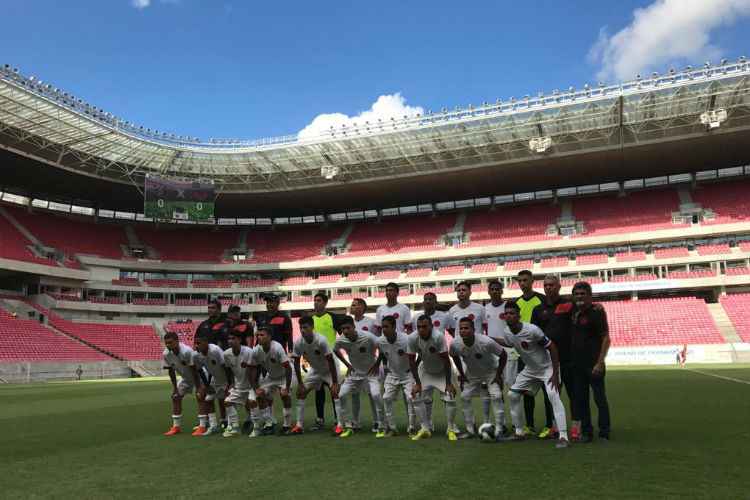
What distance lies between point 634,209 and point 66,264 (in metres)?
45.9

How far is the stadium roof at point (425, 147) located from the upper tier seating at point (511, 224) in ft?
6.78

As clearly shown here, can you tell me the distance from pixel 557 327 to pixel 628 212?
43.0m

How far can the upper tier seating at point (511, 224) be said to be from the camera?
48.0 m

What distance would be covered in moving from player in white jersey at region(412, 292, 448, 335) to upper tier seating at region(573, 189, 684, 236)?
39.8 metres

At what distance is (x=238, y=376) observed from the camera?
9508 millimetres

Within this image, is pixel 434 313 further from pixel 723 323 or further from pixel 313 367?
pixel 723 323

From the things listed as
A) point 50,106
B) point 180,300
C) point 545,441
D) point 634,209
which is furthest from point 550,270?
point 545,441

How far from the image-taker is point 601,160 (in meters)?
43.3

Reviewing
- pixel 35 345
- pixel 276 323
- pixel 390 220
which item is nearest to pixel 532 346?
pixel 276 323

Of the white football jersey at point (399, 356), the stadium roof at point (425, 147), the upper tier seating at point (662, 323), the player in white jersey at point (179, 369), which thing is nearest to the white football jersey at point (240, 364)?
the player in white jersey at point (179, 369)

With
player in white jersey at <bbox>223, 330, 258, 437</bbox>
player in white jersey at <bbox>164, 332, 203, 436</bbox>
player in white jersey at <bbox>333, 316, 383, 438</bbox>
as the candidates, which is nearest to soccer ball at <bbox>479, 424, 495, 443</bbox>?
player in white jersey at <bbox>333, 316, 383, 438</bbox>

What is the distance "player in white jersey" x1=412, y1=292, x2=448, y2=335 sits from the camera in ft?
28.9

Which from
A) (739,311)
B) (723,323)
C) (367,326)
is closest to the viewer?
(367,326)

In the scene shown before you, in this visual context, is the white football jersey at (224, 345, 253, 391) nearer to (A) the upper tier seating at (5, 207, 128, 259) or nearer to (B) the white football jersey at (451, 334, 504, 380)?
(B) the white football jersey at (451, 334, 504, 380)
